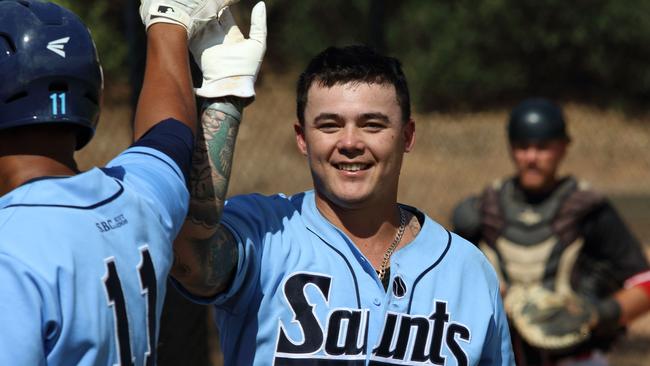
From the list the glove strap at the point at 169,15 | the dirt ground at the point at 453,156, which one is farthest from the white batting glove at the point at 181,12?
the dirt ground at the point at 453,156

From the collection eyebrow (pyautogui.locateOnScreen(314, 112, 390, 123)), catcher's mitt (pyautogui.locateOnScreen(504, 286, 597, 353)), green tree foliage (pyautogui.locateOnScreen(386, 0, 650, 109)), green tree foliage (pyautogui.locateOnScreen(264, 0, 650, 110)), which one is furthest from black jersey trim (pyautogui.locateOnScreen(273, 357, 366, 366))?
green tree foliage (pyautogui.locateOnScreen(386, 0, 650, 109))

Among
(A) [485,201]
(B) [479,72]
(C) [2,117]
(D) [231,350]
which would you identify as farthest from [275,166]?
(C) [2,117]

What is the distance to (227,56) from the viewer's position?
9.81 feet

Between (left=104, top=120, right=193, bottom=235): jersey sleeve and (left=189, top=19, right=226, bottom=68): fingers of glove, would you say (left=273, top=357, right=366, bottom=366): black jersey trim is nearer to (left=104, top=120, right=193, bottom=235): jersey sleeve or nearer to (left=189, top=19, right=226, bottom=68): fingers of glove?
(left=104, top=120, right=193, bottom=235): jersey sleeve

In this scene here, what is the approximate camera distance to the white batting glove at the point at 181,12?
293 cm

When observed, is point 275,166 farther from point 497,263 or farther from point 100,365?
point 100,365

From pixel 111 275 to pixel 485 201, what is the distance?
3.60 meters

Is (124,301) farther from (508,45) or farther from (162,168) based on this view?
(508,45)

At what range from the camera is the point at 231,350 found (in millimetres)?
3160

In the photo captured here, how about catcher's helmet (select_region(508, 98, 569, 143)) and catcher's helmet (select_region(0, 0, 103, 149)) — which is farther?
catcher's helmet (select_region(508, 98, 569, 143))

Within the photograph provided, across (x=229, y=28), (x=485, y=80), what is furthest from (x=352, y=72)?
(x=485, y=80)

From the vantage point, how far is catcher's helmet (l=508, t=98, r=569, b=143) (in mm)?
5699

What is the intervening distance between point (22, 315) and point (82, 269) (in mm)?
163

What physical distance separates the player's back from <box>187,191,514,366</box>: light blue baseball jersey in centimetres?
52
